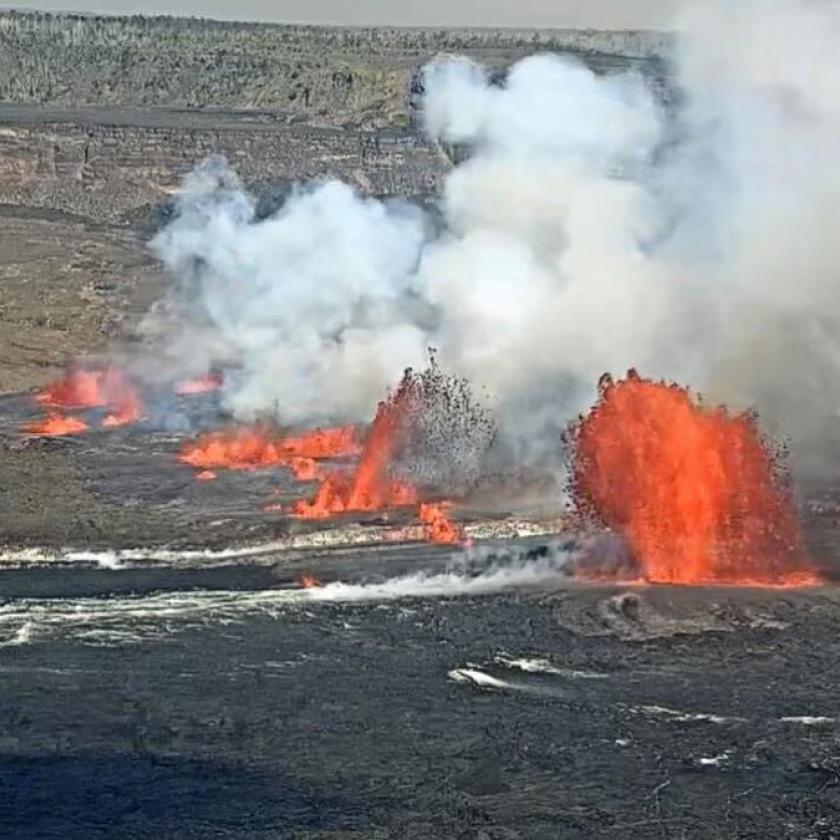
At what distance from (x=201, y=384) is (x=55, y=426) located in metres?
8.81

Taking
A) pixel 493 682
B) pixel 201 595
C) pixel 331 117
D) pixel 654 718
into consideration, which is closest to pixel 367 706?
pixel 493 682

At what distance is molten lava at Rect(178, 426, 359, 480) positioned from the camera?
56.9m

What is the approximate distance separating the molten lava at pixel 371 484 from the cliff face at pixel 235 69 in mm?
82599

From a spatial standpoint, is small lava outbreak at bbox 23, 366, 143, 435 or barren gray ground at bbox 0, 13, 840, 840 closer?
barren gray ground at bbox 0, 13, 840, 840

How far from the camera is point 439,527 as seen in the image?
1876 inches

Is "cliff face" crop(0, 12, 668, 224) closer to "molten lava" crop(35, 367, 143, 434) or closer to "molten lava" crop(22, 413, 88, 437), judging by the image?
"molten lava" crop(35, 367, 143, 434)

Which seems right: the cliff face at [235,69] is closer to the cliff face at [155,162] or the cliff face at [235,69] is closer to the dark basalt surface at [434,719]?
the cliff face at [155,162]

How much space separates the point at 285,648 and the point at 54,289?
5941 centimetres

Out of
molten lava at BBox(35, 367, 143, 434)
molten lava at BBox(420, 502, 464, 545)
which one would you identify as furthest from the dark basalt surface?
molten lava at BBox(35, 367, 143, 434)

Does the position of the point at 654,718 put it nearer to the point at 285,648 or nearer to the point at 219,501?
the point at 285,648

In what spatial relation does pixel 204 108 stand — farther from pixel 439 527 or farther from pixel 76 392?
pixel 439 527

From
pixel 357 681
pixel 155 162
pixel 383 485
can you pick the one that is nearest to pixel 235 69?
pixel 155 162

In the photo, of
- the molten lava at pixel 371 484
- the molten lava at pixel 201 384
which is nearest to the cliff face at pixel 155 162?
the molten lava at pixel 201 384

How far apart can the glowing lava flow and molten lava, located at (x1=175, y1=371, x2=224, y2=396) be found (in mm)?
23872
